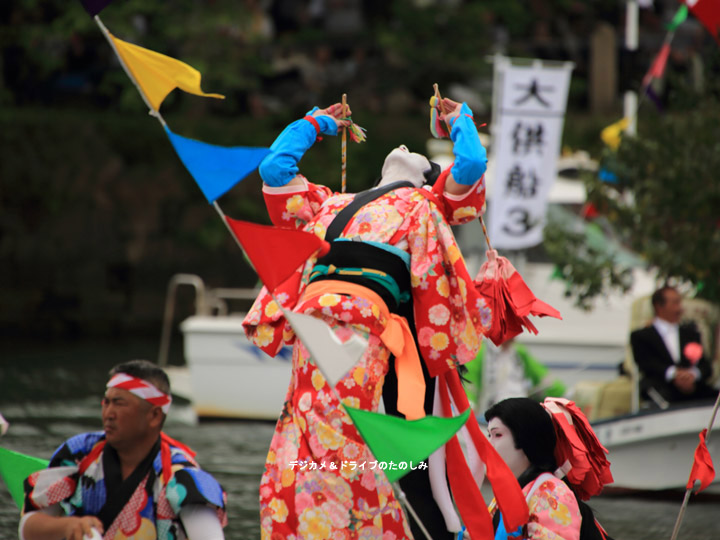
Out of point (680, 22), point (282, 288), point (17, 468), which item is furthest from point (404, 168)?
point (680, 22)

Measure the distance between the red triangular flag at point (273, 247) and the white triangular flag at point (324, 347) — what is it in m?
0.14

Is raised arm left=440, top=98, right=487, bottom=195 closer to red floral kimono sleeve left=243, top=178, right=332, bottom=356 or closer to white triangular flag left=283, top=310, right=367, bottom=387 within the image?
red floral kimono sleeve left=243, top=178, right=332, bottom=356

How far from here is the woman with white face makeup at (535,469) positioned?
124 inches

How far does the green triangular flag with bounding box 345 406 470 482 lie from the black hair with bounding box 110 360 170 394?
2.32 ft

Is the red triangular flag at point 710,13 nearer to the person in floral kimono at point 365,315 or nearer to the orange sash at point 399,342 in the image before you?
the person in floral kimono at point 365,315

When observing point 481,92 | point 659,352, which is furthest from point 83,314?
point 659,352

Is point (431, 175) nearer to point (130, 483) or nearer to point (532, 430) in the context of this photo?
point (532, 430)

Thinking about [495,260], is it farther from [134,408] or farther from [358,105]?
[358,105]

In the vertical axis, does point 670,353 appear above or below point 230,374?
above

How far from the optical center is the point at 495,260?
354 cm

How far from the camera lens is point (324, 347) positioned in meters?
2.93

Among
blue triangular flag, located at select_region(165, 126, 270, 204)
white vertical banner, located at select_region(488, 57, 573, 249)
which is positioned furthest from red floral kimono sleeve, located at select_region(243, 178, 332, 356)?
white vertical banner, located at select_region(488, 57, 573, 249)

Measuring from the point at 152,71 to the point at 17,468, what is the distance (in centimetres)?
129

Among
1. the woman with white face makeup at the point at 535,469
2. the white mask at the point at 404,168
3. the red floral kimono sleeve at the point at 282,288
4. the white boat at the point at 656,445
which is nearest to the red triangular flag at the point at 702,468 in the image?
the woman with white face makeup at the point at 535,469
